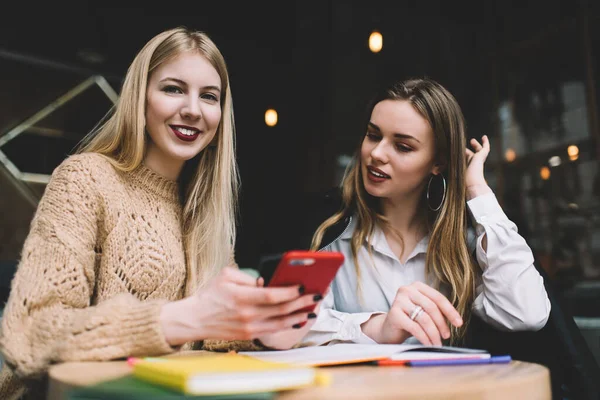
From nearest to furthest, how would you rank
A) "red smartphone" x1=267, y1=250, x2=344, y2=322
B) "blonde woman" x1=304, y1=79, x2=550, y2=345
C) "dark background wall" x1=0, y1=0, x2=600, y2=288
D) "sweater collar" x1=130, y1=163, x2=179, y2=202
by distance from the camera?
"red smartphone" x1=267, y1=250, x2=344, y2=322 → "sweater collar" x1=130, y1=163, x2=179, y2=202 → "blonde woman" x1=304, y1=79, x2=550, y2=345 → "dark background wall" x1=0, y1=0, x2=600, y2=288

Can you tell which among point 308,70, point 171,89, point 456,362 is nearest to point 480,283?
point 456,362

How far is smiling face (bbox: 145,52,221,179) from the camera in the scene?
1.33m

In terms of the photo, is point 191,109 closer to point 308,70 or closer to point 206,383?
point 206,383

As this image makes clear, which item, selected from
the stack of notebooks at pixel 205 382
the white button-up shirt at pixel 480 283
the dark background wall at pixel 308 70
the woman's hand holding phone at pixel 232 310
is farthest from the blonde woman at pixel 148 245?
the dark background wall at pixel 308 70

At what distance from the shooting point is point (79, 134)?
5.71 metres

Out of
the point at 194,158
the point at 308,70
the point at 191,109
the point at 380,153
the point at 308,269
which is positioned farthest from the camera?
the point at 308,70

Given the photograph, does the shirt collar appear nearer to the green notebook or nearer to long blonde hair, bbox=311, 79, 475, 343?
long blonde hair, bbox=311, 79, 475, 343

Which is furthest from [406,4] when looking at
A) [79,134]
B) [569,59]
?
[79,134]

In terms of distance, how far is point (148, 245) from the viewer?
1212mm

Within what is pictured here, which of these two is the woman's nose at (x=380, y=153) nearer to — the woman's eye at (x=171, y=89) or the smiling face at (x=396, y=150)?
the smiling face at (x=396, y=150)

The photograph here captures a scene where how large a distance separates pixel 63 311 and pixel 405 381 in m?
0.59

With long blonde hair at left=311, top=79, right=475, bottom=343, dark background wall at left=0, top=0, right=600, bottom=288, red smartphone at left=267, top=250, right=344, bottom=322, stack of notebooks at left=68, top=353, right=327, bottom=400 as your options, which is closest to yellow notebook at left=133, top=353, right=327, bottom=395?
stack of notebooks at left=68, top=353, right=327, bottom=400

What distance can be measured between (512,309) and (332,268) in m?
0.80

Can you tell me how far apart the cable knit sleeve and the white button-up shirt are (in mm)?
591
